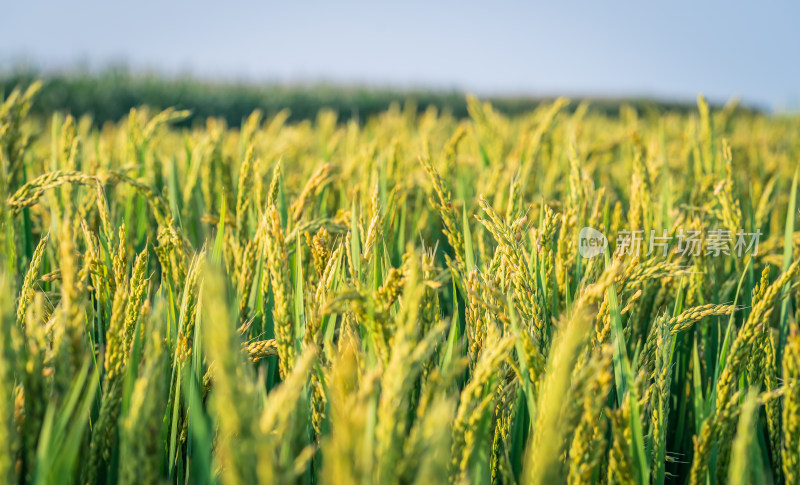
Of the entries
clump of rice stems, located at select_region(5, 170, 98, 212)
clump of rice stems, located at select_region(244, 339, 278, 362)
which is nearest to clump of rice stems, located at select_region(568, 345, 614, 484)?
clump of rice stems, located at select_region(244, 339, 278, 362)

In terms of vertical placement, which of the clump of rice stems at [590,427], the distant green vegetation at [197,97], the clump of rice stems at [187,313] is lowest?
the clump of rice stems at [590,427]

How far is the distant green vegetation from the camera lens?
11.0 meters

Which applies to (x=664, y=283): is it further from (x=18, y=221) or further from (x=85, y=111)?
(x=85, y=111)

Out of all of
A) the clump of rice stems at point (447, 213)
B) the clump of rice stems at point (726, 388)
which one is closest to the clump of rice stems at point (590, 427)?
the clump of rice stems at point (726, 388)

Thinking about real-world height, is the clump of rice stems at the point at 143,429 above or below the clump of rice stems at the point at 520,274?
below

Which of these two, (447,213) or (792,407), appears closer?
(792,407)

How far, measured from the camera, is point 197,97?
13.6 metres

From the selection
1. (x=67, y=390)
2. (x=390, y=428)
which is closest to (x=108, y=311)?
(x=67, y=390)

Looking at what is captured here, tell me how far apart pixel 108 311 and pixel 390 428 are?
0.73 metres

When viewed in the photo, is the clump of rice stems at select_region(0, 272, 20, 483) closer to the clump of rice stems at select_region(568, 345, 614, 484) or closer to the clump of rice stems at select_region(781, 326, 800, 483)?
the clump of rice stems at select_region(568, 345, 614, 484)

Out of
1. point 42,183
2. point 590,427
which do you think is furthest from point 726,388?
point 42,183

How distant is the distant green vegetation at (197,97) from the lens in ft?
36.1

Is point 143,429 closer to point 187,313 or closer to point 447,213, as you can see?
point 187,313

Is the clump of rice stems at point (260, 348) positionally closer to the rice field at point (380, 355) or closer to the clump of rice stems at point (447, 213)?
the rice field at point (380, 355)
